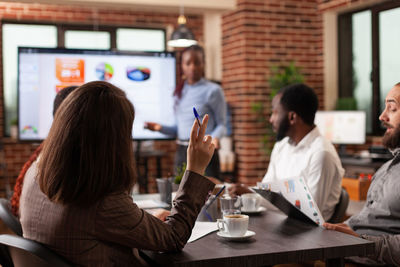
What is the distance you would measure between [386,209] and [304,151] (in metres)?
0.64

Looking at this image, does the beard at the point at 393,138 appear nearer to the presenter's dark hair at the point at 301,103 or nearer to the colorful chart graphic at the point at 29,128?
the presenter's dark hair at the point at 301,103

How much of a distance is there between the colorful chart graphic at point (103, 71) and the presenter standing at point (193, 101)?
1.90 ft

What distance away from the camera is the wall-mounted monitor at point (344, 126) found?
5.33 meters

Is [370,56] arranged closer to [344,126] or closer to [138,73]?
[344,126]

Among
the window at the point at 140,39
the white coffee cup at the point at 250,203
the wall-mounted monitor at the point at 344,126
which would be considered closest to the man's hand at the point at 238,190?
the white coffee cup at the point at 250,203

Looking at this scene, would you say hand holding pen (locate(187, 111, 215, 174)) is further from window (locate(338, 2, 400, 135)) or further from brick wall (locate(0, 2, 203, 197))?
brick wall (locate(0, 2, 203, 197))

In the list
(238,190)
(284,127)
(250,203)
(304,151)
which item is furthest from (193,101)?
(250,203)

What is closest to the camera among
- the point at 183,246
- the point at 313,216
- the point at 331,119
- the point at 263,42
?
the point at 183,246

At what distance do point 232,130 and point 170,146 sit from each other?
152 centimetres

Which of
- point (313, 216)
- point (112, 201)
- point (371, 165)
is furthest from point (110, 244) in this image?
point (371, 165)

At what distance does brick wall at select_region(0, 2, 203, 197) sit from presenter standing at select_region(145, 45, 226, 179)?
3.30 metres

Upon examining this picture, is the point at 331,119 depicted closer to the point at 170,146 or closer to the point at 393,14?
the point at 393,14

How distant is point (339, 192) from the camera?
8.00ft

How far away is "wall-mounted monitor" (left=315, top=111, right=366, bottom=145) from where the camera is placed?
5.33 meters
